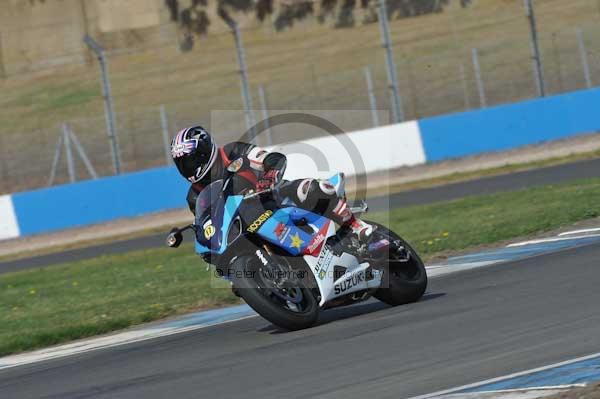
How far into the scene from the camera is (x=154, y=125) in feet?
91.7

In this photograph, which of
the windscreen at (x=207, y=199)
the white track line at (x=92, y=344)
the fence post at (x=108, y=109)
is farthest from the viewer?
the fence post at (x=108, y=109)

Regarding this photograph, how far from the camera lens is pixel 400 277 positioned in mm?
9188

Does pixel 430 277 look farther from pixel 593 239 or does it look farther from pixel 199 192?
pixel 199 192

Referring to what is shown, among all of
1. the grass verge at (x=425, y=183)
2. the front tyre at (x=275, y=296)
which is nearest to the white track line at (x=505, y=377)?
the front tyre at (x=275, y=296)

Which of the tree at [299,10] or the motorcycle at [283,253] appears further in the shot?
the tree at [299,10]

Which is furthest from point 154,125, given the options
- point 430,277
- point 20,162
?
point 430,277

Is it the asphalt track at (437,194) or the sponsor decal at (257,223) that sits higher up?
the sponsor decal at (257,223)

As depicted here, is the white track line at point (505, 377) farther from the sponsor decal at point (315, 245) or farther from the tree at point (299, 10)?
the tree at point (299, 10)

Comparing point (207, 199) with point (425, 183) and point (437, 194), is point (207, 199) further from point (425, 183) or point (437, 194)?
point (425, 183)

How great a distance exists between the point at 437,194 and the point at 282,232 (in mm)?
12730

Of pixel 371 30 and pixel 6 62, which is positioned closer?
pixel 371 30

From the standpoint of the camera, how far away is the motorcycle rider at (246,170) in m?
8.50

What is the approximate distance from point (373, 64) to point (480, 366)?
26.3m

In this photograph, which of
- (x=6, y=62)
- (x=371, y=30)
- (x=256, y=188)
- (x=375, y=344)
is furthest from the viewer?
(x=6, y=62)
